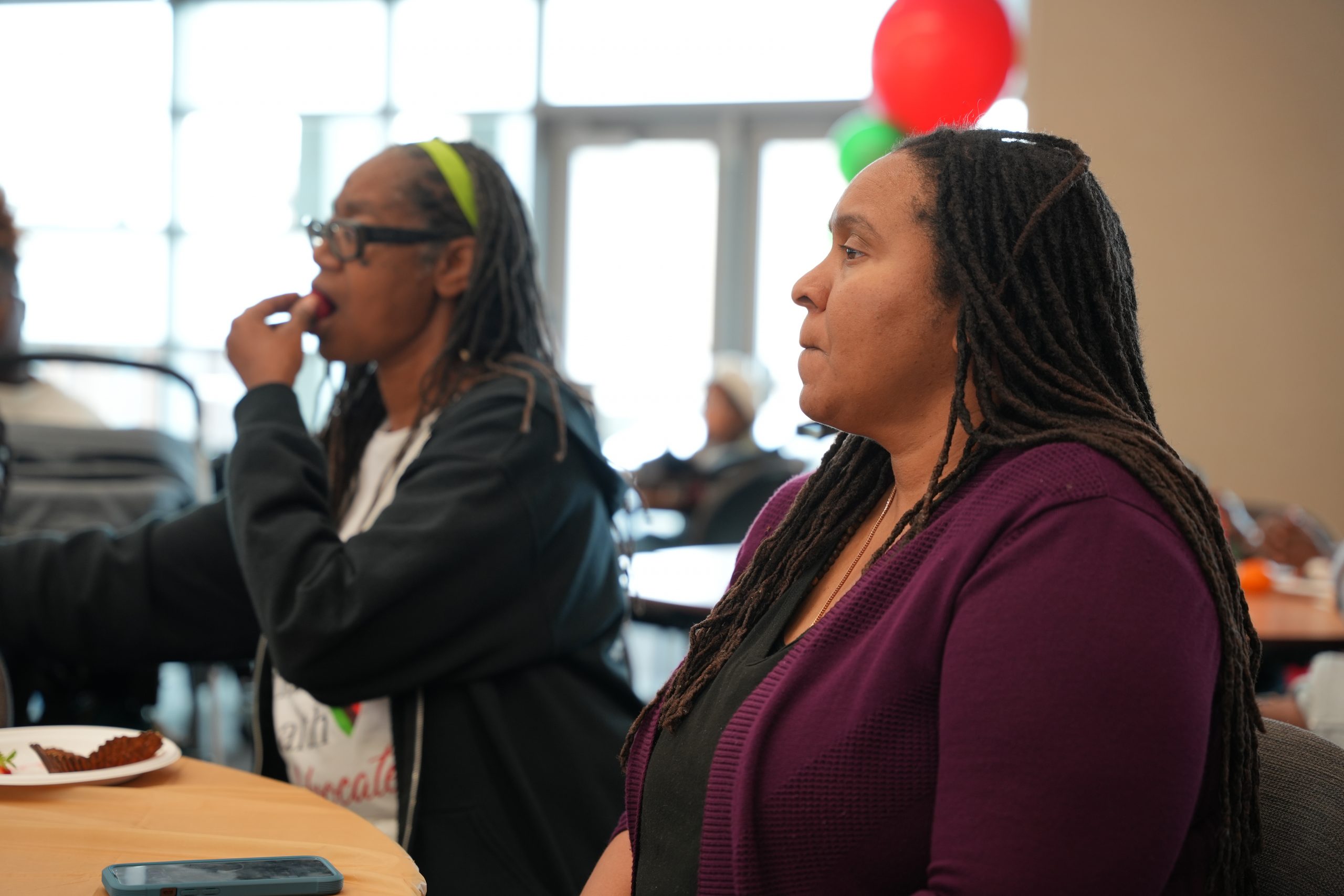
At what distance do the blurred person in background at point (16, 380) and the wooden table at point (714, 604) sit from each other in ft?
4.07

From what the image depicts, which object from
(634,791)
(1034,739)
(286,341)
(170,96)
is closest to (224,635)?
(286,341)

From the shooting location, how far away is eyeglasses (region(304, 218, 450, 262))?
1.69 meters

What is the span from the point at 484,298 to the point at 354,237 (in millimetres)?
192

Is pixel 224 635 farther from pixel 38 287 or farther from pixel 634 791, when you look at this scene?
pixel 38 287

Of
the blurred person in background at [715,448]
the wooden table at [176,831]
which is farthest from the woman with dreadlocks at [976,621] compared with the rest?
the blurred person in background at [715,448]

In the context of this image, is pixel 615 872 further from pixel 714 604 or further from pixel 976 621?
pixel 714 604

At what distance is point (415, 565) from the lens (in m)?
1.43

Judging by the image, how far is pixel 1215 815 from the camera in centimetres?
88

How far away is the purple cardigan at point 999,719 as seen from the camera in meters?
0.77

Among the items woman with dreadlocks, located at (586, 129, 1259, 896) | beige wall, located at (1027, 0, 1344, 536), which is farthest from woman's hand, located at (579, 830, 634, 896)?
beige wall, located at (1027, 0, 1344, 536)

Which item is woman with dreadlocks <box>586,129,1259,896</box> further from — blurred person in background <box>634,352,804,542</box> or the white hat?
the white hat

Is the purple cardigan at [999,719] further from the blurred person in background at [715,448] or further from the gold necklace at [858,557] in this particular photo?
the blurred person in background at [715,448]

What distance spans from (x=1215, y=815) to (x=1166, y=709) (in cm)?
17

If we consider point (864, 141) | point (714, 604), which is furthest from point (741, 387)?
point (714, 604)
